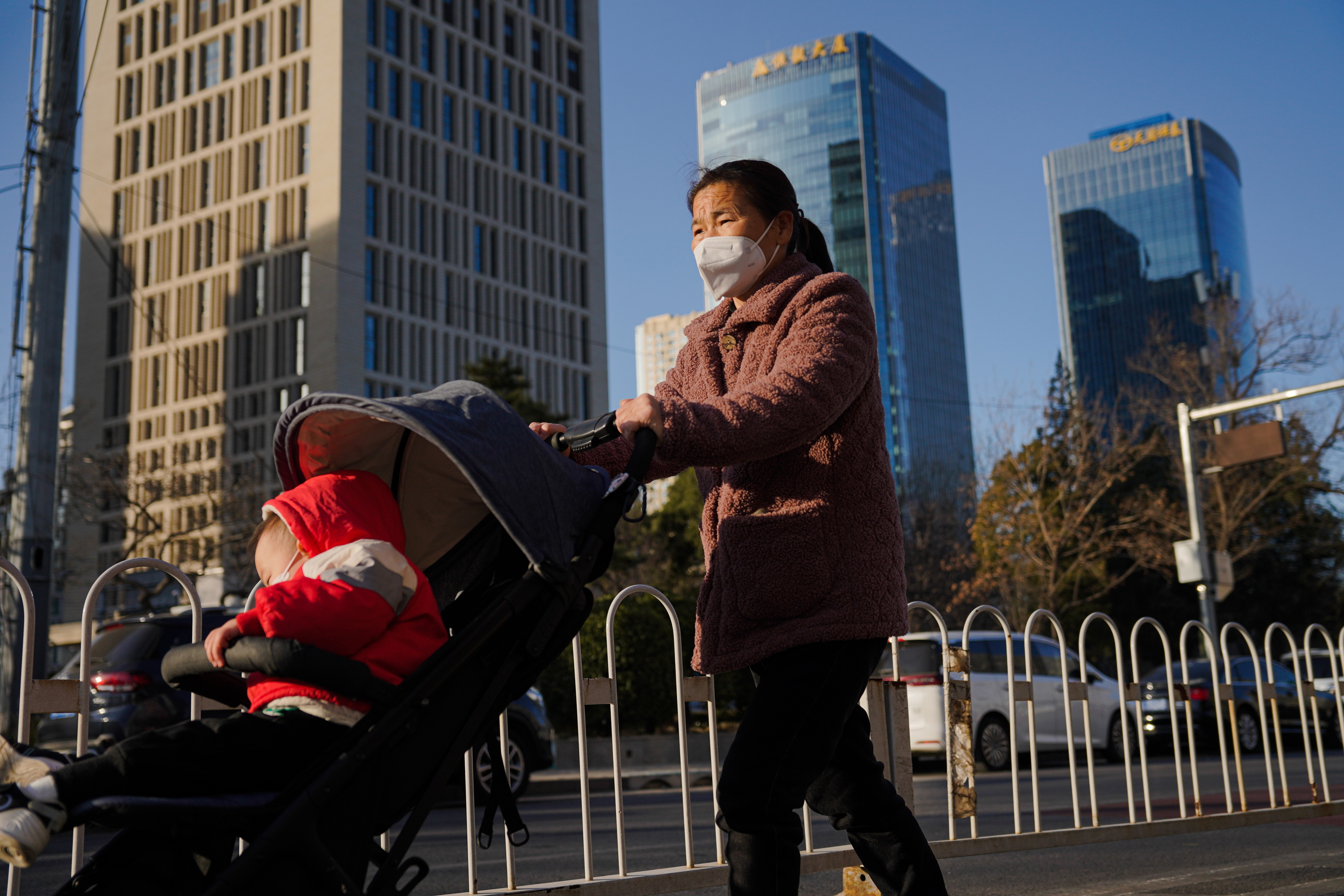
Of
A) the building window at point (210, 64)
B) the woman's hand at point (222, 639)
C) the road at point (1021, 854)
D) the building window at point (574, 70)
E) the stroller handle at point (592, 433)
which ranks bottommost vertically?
the road at point (1021, 854)

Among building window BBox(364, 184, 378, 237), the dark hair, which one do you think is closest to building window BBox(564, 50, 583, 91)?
building window BBox(364, 184, 378, 237)

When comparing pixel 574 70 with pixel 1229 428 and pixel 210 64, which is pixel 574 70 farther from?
pixel 1229 428

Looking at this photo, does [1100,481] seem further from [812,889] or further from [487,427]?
[487,427]

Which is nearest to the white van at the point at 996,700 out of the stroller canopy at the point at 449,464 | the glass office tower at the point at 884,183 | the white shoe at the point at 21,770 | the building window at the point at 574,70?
the stroller canopy at the point at 449,464

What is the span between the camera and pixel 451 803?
11031mm

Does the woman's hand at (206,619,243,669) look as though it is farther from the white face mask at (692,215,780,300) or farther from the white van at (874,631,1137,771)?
the white van at (874,631,1137,771)

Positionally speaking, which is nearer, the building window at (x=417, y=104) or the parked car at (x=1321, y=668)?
the parked car at (x=1321, y=668)

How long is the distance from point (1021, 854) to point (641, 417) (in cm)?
504

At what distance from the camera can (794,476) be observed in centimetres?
293

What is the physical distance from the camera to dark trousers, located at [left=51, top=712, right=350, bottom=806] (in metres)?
2.03

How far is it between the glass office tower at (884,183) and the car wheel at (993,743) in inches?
3912

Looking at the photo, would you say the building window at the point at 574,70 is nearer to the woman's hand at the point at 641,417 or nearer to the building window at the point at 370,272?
the building window at the point at 370,272

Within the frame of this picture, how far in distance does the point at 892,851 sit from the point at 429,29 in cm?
7140

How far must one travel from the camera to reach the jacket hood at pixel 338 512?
7.97 ft
